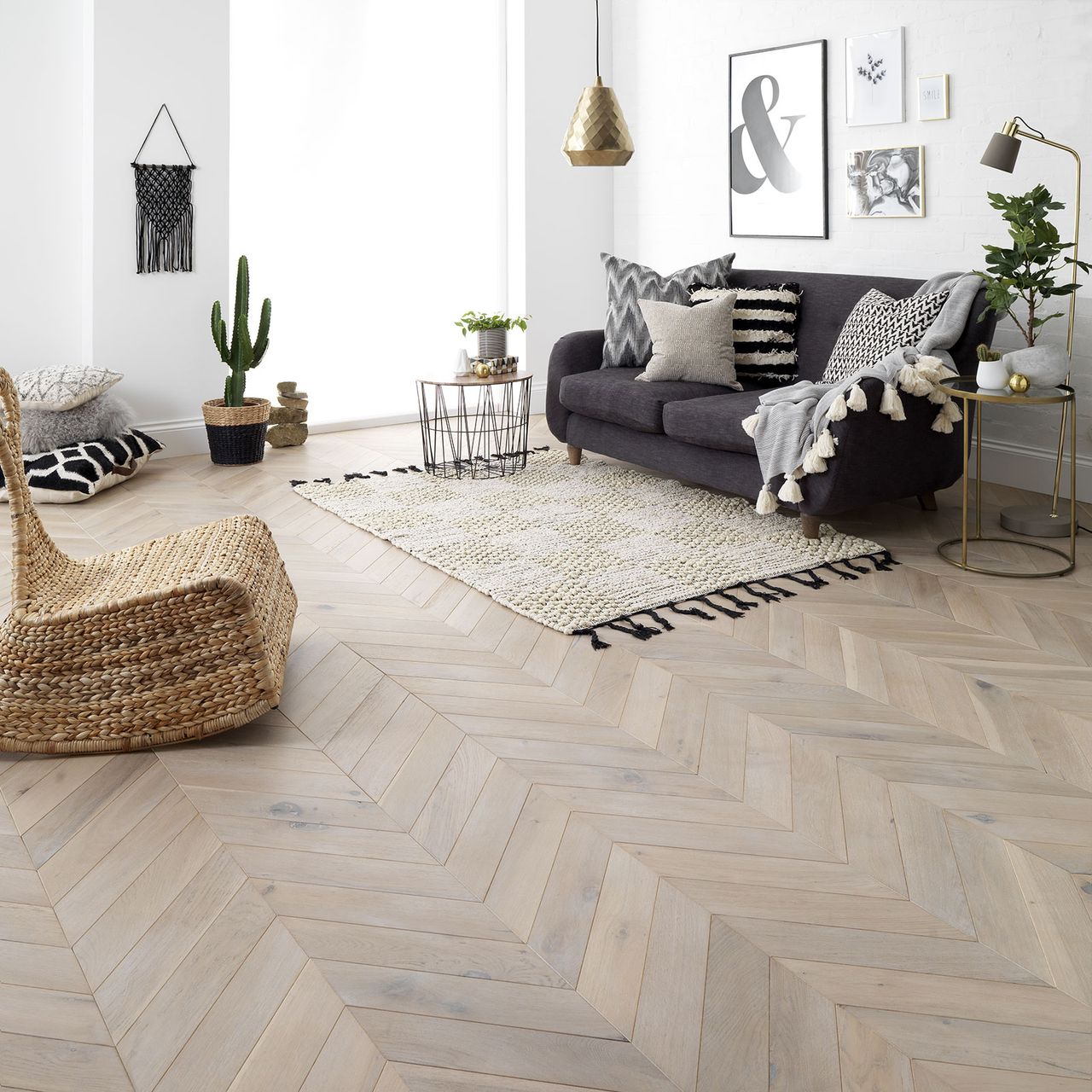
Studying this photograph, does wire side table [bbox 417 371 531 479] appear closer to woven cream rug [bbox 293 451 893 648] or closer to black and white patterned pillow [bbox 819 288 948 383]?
woven cream rug [bbox 293 451 893 648]

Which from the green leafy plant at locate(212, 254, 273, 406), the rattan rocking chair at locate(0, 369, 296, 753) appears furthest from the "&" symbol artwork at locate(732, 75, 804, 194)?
the rattan rocking chair at locate(0, 369, 296, 753)

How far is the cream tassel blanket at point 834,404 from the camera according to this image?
3.93 m

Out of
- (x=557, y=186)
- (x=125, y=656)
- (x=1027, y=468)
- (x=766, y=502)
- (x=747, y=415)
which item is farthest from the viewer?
(x=557, y=186)

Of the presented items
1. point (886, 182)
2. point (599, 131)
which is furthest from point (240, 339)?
point (886, 182)

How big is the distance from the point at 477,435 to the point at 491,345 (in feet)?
2.68

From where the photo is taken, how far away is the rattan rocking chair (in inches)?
101

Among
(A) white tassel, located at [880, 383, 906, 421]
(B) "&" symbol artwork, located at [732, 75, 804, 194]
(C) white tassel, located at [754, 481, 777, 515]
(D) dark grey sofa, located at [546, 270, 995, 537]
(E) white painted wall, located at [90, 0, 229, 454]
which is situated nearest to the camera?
(A) white tassel, located at [880, 383, 906, 421]

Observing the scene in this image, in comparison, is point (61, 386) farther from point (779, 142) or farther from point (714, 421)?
point (779, 142)

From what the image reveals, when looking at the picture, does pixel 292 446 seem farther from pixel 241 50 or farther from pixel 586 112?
pixel 586 112

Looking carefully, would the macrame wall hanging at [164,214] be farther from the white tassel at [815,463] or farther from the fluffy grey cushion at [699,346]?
the white tassel at [815,463]

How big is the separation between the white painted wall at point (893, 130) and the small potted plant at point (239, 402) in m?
2.45

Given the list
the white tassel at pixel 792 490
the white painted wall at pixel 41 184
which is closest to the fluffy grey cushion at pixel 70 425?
the white painted wall at pixel 41 184

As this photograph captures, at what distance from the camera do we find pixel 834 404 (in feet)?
12.9

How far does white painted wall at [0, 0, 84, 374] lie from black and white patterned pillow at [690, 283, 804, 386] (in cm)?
313
